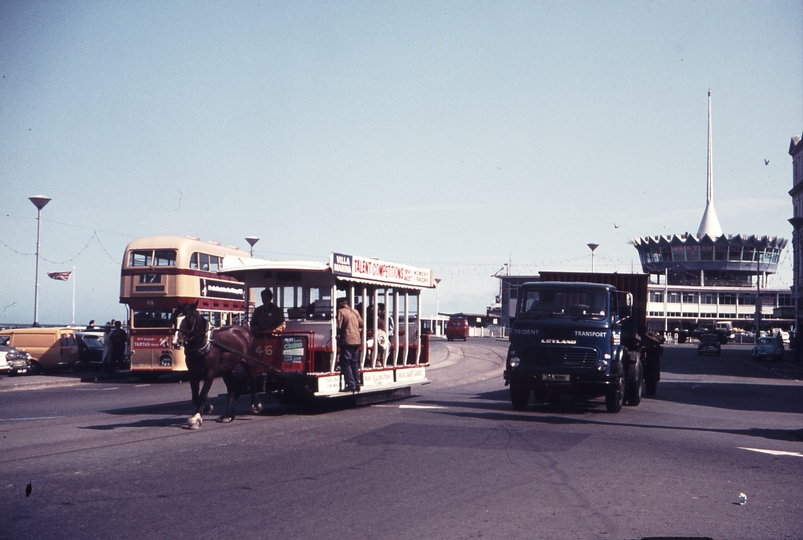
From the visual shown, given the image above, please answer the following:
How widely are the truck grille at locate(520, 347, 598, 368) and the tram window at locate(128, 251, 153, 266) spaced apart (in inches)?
566

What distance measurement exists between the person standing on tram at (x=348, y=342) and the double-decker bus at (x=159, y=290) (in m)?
10.7

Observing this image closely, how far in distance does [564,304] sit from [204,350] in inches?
290

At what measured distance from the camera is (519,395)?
1702cm

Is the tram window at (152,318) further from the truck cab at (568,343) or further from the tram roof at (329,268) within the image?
the truck cab at (568,343)

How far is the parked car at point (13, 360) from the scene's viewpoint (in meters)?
27.6

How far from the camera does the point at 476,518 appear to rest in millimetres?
7277

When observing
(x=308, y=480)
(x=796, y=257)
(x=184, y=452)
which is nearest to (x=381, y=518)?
(x=308, y=480)

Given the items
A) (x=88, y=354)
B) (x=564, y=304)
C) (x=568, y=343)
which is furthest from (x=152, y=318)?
(x=568, y=343)

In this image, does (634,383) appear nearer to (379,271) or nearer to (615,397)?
(615,397)

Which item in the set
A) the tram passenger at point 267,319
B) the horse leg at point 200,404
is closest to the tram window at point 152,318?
the tram passenger at point 267,319

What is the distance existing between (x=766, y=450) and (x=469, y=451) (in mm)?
4438

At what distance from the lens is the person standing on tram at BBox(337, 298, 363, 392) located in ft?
50.9

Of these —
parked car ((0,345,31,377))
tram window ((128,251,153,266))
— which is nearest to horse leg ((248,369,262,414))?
tram window ((128,251,153,266))

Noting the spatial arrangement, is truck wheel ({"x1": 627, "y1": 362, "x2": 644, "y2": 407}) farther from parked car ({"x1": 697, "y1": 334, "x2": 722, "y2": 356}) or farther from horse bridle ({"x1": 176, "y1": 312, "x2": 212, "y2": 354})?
parked car ({"x1": 697, "y1": 334, "x2": 722, "y2": 356})
